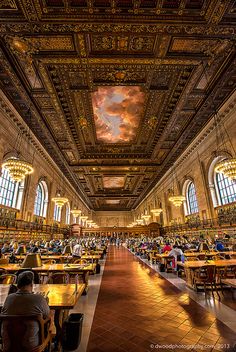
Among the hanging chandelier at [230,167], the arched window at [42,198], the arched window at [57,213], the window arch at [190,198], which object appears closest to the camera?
the hanging chandelier at [230,167]

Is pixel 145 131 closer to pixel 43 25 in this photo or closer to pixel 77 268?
pixel 43 25

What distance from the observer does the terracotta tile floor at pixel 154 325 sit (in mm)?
2562

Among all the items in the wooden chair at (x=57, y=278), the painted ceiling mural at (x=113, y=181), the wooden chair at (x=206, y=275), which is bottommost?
the wooden chair at (x=206, y=275)

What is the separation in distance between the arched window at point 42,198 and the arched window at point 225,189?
1302 cm

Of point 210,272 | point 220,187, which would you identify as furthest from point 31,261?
point 220,187

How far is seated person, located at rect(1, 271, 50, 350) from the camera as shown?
166 centimetres

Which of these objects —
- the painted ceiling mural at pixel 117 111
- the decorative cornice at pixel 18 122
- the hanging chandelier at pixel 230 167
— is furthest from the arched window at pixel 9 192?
the hanging chandelier at pixel 230 167

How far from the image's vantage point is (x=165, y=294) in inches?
191

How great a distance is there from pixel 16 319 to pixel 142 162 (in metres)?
14.8

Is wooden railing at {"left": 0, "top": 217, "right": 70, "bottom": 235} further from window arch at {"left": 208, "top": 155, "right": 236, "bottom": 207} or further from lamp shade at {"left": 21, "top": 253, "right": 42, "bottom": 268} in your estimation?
window arch at {"left": 208, "top": 155, "right": 236, "bottom": 207}

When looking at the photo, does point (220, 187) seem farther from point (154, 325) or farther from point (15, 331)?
point (15, 331)

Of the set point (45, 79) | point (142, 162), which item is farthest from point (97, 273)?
point (142, 162)

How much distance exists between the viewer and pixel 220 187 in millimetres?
12336

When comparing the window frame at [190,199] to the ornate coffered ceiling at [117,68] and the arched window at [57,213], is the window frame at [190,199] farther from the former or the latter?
the arched window at [57,213]
